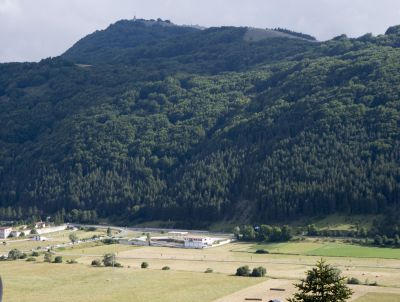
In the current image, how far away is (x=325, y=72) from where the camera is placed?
199625 mm

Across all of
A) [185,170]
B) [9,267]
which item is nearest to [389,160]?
[185,170]

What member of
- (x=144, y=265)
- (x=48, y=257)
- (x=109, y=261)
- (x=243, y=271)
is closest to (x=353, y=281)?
(x=243, y=271)

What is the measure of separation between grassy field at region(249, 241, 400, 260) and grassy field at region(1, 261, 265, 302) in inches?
930

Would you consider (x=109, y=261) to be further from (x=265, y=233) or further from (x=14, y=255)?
(x=265, y=233)

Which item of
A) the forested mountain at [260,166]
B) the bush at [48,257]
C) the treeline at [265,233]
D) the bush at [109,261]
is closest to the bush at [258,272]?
the bush at [109,261]

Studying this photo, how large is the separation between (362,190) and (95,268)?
59018mm

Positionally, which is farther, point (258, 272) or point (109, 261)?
point (109, 261)

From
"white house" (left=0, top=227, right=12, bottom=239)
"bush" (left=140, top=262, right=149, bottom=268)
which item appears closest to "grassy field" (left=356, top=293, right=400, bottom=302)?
"bush" (left=140, top=262, right=149, bottom=268)

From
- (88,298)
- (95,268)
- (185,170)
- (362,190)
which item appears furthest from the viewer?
(185,170)

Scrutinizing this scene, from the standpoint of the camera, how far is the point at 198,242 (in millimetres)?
124688

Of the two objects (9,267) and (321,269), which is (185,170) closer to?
(9,267)

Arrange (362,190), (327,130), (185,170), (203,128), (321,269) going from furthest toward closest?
(203,128) → (185,170) → (327,130) → (362,190) → (321,269)

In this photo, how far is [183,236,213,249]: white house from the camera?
124 m

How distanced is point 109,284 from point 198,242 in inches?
1575
